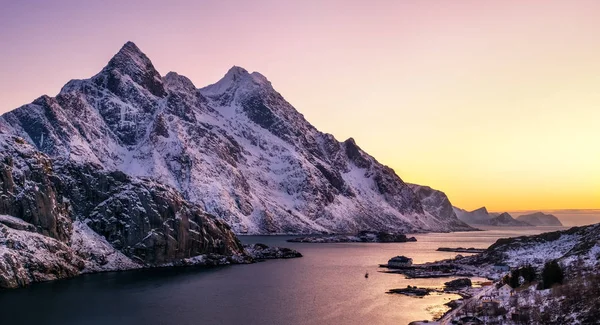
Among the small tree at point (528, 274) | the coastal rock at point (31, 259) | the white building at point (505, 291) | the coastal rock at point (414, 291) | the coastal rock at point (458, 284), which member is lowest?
the coastal rock at point (414, 291)

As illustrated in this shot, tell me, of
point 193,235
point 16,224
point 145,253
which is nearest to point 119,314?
point 16,224

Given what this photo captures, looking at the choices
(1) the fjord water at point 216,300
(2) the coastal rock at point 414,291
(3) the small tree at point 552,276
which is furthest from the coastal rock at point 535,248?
(3) the small tree at point 552,276

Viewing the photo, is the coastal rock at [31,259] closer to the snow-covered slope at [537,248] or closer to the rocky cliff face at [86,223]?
the rocky cliff face at [86,223]

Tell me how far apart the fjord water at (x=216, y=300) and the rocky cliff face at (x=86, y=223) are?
21.5ft

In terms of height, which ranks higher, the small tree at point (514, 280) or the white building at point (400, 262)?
the small tree at point (514, 280)

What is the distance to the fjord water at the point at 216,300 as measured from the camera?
271 feet

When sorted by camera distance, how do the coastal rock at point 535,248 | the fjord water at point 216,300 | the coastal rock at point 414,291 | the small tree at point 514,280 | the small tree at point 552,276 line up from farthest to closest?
the coastal rock at point 535,248 < the coastal rock at point 414,291 < the fjord water at point 216,300 < the small tree at point 514,280 < the small tree at point 552,276

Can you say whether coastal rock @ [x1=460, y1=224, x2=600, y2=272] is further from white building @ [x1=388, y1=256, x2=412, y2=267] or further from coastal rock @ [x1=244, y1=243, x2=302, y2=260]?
coastal rock @ [x1=244, y1=243, x2=302, y2=260]

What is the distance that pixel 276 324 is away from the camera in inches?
3132

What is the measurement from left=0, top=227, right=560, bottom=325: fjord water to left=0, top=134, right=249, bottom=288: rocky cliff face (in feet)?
21.5

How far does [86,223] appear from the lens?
139 m

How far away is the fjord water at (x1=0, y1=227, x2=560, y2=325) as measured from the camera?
8256 centimetres

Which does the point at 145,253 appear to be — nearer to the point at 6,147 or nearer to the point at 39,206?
the point at 39,206

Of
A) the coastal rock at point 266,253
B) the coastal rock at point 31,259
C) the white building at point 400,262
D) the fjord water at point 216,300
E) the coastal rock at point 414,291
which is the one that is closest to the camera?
the fjord water at point 216,300
